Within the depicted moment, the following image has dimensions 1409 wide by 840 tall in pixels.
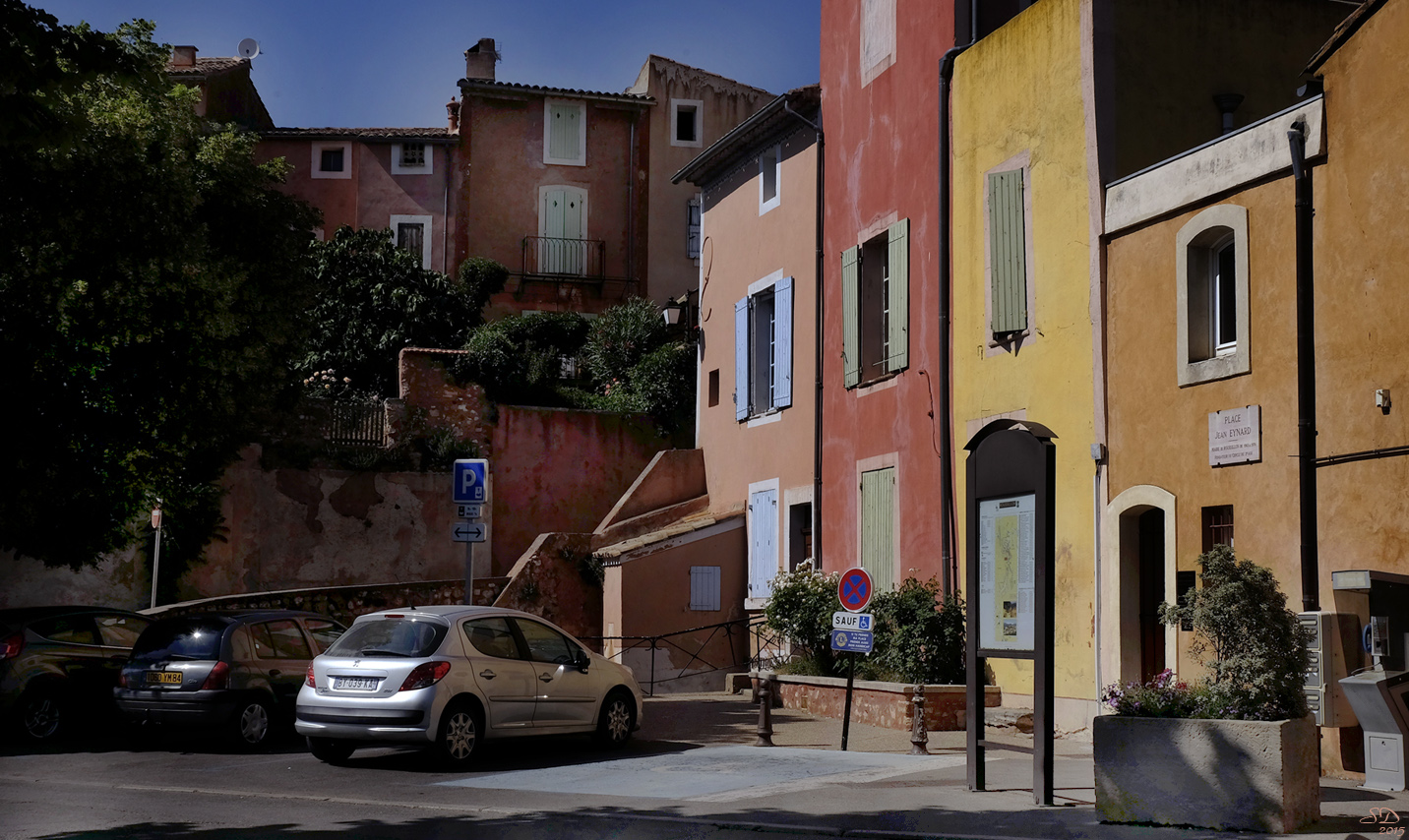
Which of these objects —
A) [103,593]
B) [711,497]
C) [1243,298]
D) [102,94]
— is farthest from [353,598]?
[1243,298]

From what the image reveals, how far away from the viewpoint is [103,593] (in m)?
25.0

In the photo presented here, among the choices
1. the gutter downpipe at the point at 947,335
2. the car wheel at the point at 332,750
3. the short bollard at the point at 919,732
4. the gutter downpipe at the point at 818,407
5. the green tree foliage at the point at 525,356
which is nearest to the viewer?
the car wheel at the point at 332,750

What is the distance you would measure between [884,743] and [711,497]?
37.1 ft

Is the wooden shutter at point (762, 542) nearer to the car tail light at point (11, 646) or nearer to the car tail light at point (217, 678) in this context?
the car tail light at point (217, 678)

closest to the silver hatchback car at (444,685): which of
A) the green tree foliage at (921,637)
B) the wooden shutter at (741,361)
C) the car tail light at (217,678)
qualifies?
the car tail light at (217,678)

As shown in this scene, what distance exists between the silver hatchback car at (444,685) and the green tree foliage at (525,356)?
1491cm

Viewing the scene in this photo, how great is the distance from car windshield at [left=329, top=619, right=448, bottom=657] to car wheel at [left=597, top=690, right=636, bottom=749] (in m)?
2.25

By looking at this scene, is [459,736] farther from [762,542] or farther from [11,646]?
[762,542]

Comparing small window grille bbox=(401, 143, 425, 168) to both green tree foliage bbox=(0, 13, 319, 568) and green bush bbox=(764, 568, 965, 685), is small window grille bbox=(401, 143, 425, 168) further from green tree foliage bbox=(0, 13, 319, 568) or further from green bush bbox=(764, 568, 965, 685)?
green bush bbox=(764, 568, 965, 685)

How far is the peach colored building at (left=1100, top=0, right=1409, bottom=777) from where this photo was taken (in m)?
11.8

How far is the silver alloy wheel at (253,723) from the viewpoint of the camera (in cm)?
1482

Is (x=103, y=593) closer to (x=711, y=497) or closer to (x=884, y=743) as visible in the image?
(x=711, y=497)

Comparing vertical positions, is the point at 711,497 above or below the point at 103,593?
above

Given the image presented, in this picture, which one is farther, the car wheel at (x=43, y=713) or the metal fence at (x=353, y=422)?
the metal fence at (x=353, y=422)
